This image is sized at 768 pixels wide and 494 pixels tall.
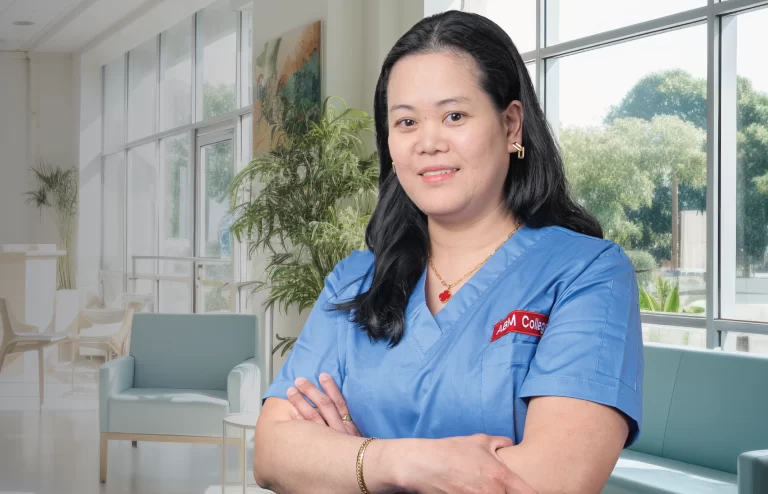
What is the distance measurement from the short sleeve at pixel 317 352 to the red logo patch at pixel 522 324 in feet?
0.92

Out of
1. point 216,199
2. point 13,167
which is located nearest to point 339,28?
point 216,199

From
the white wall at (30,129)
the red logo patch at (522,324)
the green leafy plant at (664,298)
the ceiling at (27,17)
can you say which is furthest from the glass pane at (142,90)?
the red logo patch at (522,324)

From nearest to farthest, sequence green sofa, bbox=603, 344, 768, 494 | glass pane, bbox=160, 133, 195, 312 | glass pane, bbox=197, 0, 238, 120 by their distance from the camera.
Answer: green sofa, bbox=603, 344, 768, 494 < glass pane, bbox=197, 0, 238, 120 < glass pane, bbox=160, 133, 195, 312

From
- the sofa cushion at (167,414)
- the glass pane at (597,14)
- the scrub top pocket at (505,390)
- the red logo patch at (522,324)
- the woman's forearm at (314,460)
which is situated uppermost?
the glass pane at (597,14)

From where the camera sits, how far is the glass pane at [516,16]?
4.99 meters

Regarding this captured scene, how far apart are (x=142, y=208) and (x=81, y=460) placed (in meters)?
5.05

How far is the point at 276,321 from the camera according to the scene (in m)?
5.91

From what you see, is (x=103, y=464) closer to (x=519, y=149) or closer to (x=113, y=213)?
(x=519, y=149)

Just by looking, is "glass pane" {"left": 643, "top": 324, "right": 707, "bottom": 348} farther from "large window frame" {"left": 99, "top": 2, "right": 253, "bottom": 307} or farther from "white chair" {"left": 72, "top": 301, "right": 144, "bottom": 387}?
"white chair" {"left": 72, "top": 301, "right": 144, "bottom": 387}

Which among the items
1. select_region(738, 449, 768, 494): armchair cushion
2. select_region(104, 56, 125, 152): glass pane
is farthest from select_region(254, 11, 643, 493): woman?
select_region(104, 56, 125, 152): glass pane

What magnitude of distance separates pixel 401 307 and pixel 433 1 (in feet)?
13.2

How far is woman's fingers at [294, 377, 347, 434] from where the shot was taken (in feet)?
4.07

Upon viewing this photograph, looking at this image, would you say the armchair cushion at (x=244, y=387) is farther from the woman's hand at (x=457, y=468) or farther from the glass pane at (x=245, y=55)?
the woman's hand at (x=457, y=468)

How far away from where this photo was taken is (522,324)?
3.77 ft
